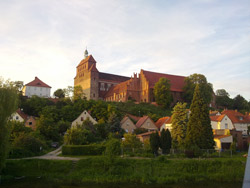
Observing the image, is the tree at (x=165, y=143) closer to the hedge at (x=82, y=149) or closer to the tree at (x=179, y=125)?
the tree at (x=179, y=125)

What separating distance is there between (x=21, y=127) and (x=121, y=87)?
51.1 meters

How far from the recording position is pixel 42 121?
40.3 metres

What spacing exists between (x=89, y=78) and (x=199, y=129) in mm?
61357

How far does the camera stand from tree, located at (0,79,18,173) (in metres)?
20.6

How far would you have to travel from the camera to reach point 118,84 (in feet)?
298

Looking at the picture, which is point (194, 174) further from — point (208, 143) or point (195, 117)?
point (195, 117)

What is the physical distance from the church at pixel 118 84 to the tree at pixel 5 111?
58.2 metres

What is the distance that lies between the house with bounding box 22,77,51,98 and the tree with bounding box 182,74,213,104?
47693 mm

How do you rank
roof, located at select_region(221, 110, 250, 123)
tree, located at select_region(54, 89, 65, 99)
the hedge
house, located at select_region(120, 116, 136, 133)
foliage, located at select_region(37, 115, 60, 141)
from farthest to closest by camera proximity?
tree, located at select_region(54, 89, 65, 99) → roof, located at select_region(221, 110, 250, 123) → house, located at select_region(120, 116, 136, 133) → foliage, located at select_region(37, 115, 60, 141) → the hedge

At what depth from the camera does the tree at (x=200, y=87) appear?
7375 cm

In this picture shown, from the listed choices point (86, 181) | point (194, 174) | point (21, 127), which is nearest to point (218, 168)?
point (194, 174)

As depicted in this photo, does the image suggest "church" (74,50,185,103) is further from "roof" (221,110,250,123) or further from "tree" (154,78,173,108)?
"roof" (221,110,250,123)

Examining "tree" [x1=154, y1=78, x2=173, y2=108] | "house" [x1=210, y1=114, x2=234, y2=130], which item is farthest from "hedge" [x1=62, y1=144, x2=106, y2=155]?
"tree" [x1=154, y1=78, x2=173, y2=108]

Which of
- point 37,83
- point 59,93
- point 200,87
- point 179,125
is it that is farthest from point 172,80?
point 179,125
